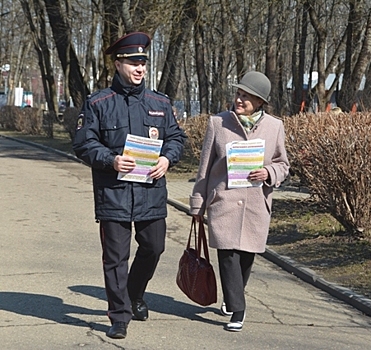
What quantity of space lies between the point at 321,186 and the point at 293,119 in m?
3.26

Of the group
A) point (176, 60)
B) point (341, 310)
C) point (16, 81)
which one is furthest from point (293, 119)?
point (16, 81)

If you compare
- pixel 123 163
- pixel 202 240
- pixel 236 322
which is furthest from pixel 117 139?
pixel 236 322

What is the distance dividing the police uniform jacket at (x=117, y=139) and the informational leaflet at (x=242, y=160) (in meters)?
0.42

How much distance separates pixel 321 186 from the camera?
10312mm

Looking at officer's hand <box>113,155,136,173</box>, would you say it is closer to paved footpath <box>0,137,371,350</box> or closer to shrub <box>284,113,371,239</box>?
paved footpath <box>0,137,371,350</box>

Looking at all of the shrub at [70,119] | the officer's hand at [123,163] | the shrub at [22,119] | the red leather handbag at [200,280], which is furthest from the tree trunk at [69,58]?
the officer's hand at [123,163]

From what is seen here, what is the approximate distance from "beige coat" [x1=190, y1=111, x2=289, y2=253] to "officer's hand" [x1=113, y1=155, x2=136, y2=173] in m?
0.70

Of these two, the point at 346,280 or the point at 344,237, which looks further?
the point at 344,237

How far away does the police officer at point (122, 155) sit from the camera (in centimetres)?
589

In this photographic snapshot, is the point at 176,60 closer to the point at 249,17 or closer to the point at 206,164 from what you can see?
the point at 249,17

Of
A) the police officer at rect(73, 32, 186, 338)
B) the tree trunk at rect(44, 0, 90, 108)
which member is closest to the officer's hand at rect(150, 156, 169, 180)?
the police officer at rect(73, 32, 186, 338)

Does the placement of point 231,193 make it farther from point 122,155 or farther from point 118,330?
point 118,330

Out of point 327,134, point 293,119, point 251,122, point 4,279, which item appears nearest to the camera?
point 251,122

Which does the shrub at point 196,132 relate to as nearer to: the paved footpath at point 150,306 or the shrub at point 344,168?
the paved footpath at point 150,306
